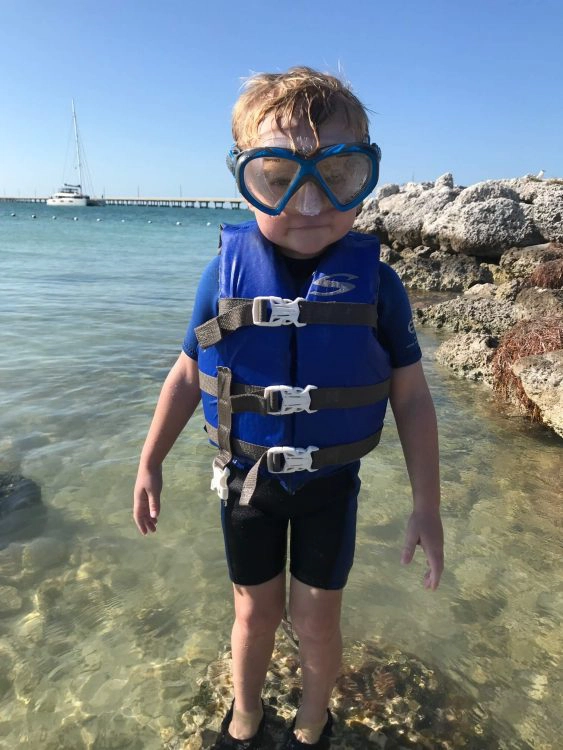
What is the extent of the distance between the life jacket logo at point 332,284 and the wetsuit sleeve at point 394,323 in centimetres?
16

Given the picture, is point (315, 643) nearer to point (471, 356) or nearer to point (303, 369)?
point (303, 369)

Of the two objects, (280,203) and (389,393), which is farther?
(389,393)

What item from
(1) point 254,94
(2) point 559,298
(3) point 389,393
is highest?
(1) point 254,94

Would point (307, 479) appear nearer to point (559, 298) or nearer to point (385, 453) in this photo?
point (385, 453)

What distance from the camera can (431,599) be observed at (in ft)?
10.9

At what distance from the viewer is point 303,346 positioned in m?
2.04

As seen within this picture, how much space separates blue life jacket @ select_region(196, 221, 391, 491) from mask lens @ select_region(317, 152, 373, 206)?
19 centimetres

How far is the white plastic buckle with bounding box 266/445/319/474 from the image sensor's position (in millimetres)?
2041

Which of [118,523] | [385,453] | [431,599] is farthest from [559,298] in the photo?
[118,523]

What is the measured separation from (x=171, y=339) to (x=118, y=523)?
5768 mm

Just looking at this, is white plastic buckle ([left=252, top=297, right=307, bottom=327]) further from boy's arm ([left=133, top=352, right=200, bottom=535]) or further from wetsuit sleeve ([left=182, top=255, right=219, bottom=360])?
boy's arm ([left=133, top=352, right=200, bottom=535])

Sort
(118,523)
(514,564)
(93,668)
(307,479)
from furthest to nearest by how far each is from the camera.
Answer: (118,523) < (514,564) < (93,668) < (307,479)

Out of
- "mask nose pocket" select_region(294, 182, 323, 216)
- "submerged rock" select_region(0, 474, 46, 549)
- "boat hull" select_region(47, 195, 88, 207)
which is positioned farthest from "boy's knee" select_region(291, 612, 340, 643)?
"boat hull" select_region(47, 195, 88, 207)

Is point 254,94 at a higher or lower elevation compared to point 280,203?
higher
